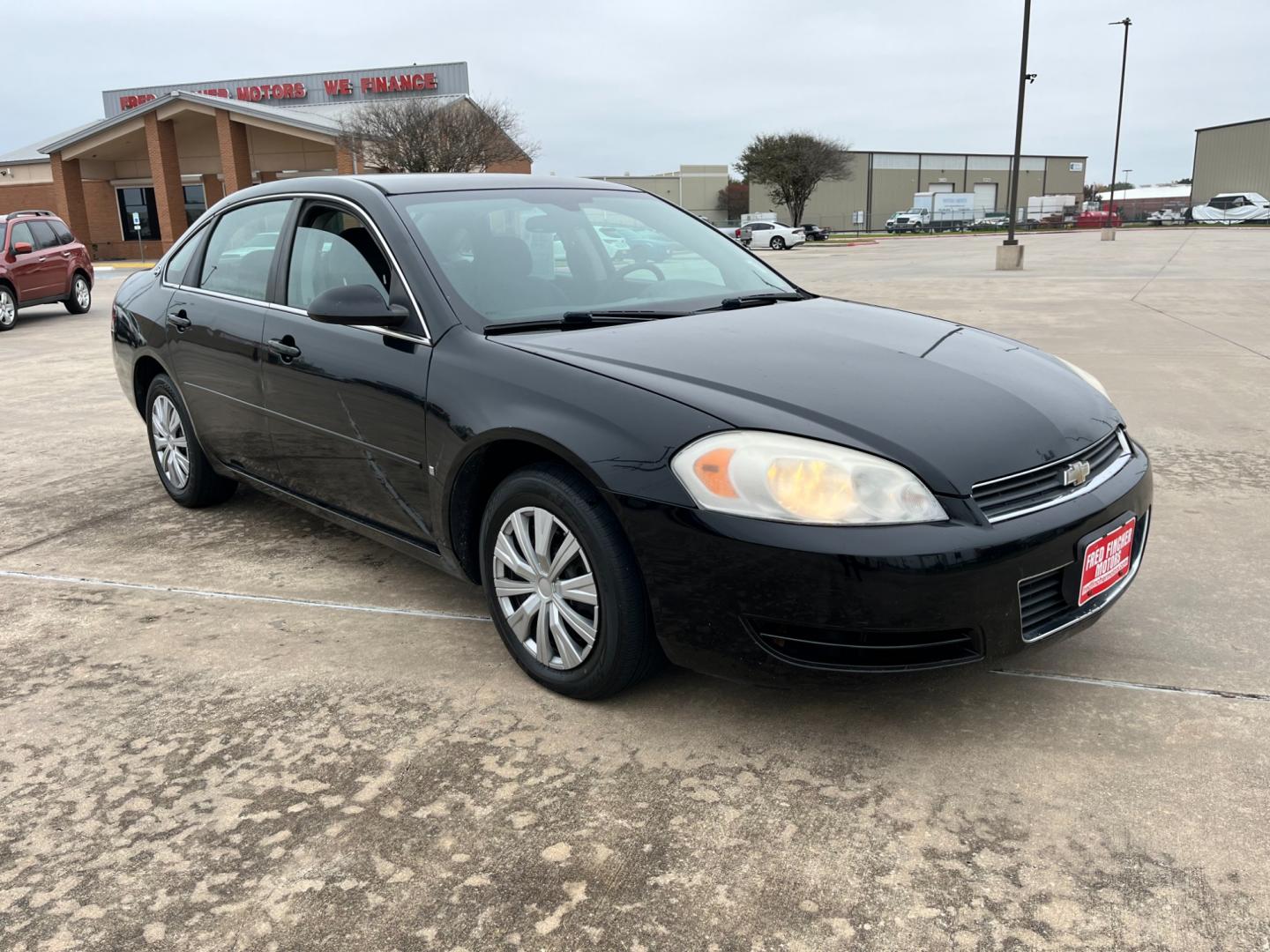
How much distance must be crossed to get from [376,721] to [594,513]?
2.92 feet

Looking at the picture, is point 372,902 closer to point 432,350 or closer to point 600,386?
point 600,386

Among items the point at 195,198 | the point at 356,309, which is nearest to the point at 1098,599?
the point at 356,309

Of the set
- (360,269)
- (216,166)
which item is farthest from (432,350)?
(216,166)

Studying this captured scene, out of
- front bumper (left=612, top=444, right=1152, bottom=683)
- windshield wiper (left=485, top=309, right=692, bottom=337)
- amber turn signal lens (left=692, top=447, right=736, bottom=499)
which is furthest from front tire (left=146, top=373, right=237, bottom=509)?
amber turn signal lens (left=692, top=447, right=736, bottom=499)

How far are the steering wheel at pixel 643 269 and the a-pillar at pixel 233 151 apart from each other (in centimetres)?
3711

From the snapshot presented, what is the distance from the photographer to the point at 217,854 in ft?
7.50

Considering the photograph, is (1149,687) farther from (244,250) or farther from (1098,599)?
(244,250)

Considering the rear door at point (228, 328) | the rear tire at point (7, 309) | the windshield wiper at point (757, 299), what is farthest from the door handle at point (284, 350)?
the rear tire at point (7, 309)

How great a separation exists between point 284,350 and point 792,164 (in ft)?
202

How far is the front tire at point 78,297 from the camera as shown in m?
16.1

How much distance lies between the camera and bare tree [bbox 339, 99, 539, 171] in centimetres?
3669

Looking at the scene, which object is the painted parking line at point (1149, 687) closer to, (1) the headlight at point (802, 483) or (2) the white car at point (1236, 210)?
(1) the headlight at point (802, 483)

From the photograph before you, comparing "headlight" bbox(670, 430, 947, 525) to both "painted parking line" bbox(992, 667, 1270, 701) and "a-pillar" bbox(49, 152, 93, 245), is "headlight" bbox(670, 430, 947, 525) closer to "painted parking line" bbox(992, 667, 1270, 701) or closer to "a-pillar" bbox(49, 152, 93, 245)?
"painted parking line" bbox(992, 667, 1270, 701)

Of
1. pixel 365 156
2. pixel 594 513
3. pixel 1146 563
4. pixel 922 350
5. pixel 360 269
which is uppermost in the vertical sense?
pixel 365 156
